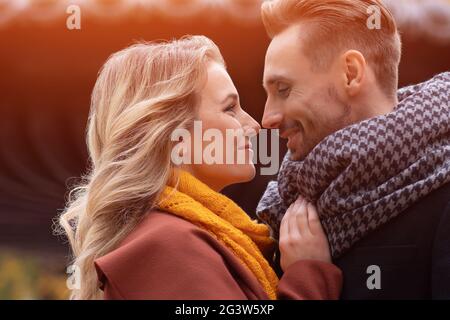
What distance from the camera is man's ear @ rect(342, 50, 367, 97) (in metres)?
1.93

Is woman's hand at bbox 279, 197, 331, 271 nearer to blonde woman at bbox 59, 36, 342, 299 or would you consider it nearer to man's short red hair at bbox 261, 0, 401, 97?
blonde woman at bbox 59, 36, 342, 299

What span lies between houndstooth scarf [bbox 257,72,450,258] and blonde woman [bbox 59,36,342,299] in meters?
0.09

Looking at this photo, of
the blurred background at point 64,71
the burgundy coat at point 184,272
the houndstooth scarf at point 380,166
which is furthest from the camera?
the blurred background at point 64,71

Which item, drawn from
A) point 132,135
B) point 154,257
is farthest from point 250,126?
point 154,257

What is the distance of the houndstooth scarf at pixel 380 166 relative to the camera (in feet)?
5.70

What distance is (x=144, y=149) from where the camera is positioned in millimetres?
1855

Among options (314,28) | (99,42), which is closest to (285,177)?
(314,28)

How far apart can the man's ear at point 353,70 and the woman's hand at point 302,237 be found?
31cm

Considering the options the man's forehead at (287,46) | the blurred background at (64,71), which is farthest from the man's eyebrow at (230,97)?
the blurred background at (64,71)

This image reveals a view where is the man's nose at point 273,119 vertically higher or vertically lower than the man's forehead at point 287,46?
lower

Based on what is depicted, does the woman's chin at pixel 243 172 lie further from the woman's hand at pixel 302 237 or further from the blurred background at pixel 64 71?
the blurred background at pixel 64 71

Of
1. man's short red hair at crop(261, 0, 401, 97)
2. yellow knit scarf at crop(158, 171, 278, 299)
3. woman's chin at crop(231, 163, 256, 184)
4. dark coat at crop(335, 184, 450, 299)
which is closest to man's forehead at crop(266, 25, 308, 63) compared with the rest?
man's short red hair at crop(261, 0, 401, 97)

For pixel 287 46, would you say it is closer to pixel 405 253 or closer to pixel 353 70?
pixel 353 70
